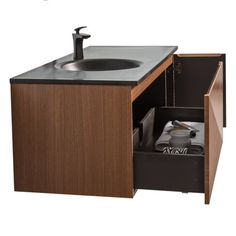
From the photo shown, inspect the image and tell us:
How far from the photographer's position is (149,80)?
4.27 meters

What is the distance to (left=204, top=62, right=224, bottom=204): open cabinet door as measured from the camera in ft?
12.2

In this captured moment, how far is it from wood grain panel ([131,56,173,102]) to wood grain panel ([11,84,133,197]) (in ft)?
0.38

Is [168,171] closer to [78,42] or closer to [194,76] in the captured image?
[78,42]

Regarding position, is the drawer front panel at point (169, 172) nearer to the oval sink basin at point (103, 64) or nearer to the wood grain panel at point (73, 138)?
the wood grain panel at point (73, 138)

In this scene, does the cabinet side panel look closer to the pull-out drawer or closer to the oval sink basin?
the oval sink basin

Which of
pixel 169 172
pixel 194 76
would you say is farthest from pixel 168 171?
pixel 194 76

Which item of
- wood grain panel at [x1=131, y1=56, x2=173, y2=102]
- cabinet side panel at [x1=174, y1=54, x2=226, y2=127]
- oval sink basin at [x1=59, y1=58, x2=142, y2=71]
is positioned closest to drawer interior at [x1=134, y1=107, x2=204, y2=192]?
wood grain panel at [x1=131, y1=56, x2=173, y2=102]

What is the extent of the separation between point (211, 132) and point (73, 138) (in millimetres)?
765

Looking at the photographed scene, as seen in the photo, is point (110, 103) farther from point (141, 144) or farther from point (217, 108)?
point (217, 108)

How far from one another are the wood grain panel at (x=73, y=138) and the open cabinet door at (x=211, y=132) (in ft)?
1.35

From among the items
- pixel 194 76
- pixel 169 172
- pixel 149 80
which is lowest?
pixel 169 172

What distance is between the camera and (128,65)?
468cm

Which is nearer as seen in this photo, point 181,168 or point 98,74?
point 181,168

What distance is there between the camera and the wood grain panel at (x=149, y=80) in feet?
12.5
